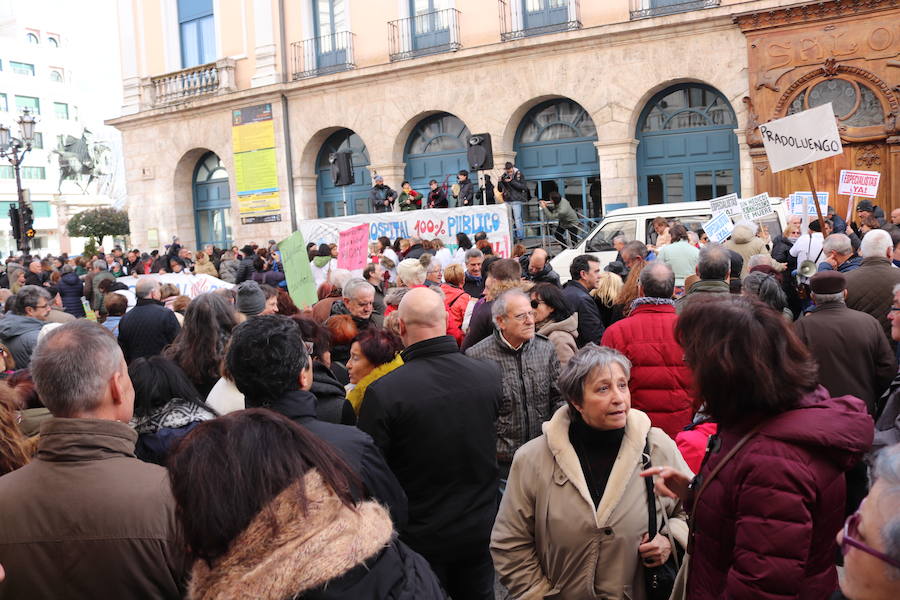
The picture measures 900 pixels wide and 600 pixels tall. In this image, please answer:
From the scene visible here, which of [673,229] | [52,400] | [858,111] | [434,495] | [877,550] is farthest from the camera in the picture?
[858,111]

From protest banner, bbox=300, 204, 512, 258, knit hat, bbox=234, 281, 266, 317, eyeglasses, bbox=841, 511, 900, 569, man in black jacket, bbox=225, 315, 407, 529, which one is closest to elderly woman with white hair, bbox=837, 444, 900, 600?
eyeglasses, bbox=841, 511, 900, 569

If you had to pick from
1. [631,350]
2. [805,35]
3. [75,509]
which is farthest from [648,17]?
[75,509]

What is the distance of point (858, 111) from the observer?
55.3 ft

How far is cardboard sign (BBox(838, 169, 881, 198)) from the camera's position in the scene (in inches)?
504

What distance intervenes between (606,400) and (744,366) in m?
0.80

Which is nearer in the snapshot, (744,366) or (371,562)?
(371,562)

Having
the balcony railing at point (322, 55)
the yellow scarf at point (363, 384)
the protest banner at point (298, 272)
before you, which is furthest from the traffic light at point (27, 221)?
the yellow scarf at point (363, 384)

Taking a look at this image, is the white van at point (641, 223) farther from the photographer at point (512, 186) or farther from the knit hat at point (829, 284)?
the knit hat at point (829, 284)

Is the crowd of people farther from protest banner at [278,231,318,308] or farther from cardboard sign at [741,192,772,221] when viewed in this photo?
cardboard sign at [741,192,772,221]

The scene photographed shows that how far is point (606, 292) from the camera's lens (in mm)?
7512

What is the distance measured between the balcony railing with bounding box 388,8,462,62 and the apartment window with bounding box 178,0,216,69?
24.5 ft

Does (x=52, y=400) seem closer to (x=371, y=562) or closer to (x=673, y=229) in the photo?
(x=371, y=562)

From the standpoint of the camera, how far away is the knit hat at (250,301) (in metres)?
6.55

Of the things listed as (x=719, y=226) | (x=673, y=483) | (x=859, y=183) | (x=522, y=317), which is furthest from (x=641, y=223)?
(x=673, y=483)
